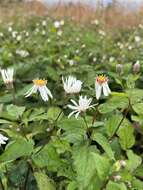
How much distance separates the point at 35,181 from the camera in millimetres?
2096

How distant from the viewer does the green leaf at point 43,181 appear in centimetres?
191

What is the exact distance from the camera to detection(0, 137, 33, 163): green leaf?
1829 mm

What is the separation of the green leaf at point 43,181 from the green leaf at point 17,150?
4.2 inches

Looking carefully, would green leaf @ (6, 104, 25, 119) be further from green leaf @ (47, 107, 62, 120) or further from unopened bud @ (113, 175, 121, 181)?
unopened bud @ (113, 175, 121, 181)

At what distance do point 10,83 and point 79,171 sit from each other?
52cm

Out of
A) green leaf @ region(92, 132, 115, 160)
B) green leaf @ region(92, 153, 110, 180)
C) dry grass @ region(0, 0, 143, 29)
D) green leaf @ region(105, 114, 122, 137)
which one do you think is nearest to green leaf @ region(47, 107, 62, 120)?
green leaf @ region(105, 114, 122, 137)

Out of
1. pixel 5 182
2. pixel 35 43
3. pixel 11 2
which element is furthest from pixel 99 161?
pixel 11 2

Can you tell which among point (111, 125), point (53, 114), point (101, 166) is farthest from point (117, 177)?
point (53, 114)

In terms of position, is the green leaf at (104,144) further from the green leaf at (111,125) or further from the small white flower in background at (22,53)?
the small white flower in background at (22,53)

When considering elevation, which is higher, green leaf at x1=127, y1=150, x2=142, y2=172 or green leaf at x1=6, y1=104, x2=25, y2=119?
green leaf at x1=6, y1=104, x2=25, y2=119

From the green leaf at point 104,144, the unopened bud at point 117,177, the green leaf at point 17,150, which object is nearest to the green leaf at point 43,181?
the green leaf at point 17,150

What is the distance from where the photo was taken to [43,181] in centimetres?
192

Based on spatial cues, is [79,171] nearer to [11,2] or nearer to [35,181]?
[35,181]

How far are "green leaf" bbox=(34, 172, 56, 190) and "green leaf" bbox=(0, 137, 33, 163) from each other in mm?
106
